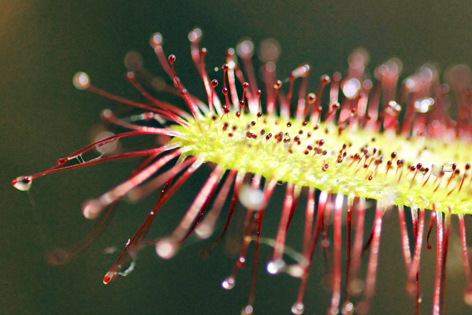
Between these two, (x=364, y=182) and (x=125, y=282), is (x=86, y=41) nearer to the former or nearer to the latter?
(x=125, y=282)

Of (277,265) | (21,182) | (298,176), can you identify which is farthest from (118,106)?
(277,265)

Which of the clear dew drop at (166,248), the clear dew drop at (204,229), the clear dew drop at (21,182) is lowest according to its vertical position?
the clear dew drop at (166,248)

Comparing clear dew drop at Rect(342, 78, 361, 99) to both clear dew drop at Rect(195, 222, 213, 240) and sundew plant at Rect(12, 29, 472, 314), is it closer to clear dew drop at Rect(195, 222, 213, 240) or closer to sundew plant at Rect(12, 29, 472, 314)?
sundew plant at Rect(12, 29, 472, 314)

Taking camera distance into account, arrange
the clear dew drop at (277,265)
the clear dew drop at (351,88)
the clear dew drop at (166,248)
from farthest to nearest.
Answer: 1. the clear dew drop at (351,88)
2. the clear dew drop at (277,265)
3. the clear dew drop at (166,248)

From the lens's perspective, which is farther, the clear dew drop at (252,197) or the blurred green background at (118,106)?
the blurred green background at (118,106)

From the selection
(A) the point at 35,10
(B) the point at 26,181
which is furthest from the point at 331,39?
(B) the point at 26,181

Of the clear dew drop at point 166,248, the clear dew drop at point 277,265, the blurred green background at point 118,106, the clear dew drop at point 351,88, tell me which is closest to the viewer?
the clear dew drop at point 166,248

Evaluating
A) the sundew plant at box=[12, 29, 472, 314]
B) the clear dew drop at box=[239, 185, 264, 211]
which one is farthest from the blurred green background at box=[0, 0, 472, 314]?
the clear dew drop at box=[239, 185, 264, 211]

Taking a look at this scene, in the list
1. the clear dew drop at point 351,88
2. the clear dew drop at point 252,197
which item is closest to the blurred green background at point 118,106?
the clear dew drop at point 351,88

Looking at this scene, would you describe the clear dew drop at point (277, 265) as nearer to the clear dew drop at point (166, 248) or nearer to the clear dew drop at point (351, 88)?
the clear dew drop at point (166, 248)
